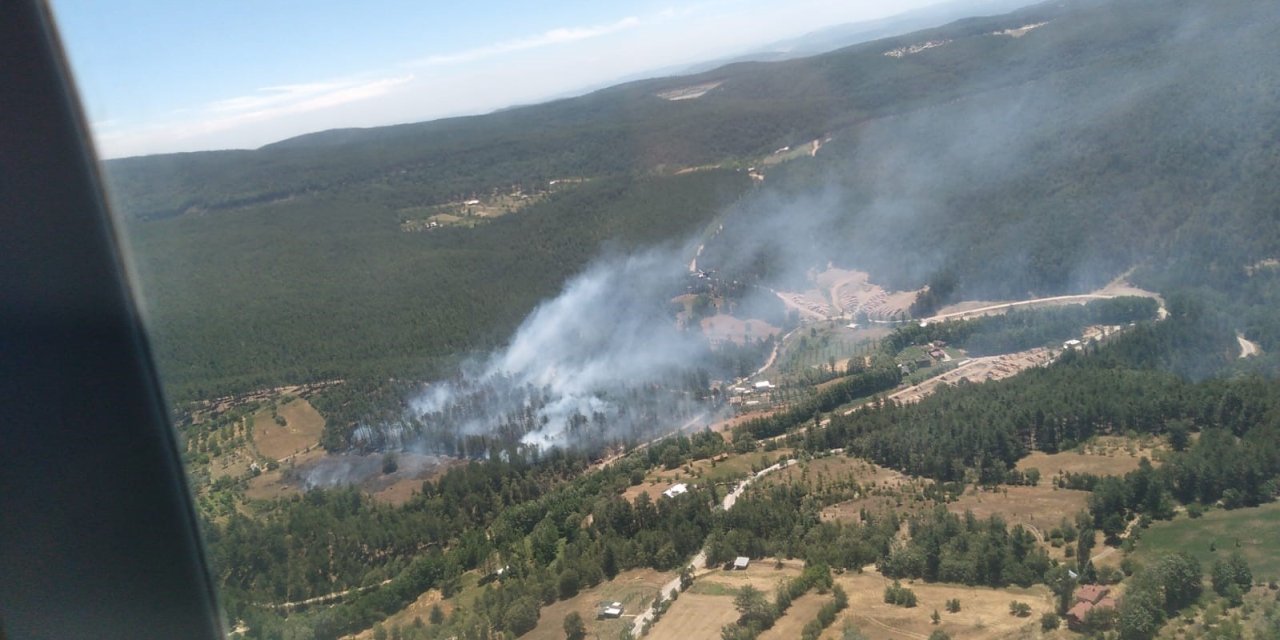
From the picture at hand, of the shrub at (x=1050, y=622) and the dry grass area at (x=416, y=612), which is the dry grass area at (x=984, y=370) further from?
the dry grass area at (x=416, y=612)

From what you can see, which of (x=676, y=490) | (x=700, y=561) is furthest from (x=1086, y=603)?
(x=676, y=490)

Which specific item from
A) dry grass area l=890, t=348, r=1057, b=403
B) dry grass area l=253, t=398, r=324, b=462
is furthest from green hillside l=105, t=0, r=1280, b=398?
dry grass area l=890, t=348, r=1057, b=403

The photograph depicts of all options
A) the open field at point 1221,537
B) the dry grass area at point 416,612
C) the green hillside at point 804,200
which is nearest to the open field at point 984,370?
the green hillside at point 804,200

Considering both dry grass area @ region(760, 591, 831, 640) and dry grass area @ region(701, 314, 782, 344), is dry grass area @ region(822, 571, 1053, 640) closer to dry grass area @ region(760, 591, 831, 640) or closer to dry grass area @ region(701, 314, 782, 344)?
dry grass area @ region(760, 591, 831, 640)

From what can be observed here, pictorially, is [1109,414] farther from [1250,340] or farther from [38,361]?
[38,361]

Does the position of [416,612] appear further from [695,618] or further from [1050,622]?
[1050,622]

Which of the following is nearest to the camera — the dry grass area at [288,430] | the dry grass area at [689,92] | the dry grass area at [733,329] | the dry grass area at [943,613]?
the dry grass area at [943,613]
